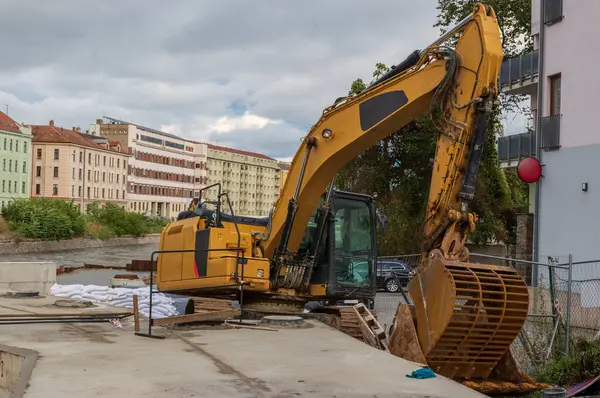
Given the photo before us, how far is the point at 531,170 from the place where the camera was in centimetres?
2367

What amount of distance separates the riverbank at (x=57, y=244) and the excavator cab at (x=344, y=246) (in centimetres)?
6967

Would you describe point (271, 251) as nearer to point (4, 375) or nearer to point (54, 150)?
point (4, 375)

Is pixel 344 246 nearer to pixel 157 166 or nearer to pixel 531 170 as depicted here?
pixel 531 170

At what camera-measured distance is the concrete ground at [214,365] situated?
771 cm

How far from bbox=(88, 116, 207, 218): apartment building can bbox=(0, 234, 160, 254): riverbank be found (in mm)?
29627

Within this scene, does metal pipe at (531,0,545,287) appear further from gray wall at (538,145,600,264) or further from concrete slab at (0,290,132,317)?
concrete slab at (0,290,132,317)

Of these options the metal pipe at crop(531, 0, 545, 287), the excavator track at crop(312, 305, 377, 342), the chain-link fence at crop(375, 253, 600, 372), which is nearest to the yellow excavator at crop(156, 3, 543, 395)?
the excavator track at crop(312, 305, 377, 342)

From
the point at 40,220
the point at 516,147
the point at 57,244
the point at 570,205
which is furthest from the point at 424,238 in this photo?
the point at 57,244

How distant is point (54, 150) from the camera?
392 feet

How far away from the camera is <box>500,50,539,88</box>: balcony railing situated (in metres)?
27.0

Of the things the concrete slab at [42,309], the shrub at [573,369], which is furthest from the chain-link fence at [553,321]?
the concrete slab at [42,309]

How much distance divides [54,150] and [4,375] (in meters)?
115

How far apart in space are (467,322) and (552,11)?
632 inches

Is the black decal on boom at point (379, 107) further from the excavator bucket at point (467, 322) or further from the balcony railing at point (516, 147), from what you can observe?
the balcony railing at point (516, 147)
